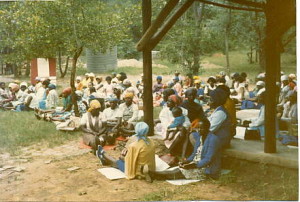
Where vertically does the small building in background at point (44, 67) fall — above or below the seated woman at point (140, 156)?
above

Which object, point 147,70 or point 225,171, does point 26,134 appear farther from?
point 225,171

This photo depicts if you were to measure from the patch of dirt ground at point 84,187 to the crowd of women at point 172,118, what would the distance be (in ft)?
1.03

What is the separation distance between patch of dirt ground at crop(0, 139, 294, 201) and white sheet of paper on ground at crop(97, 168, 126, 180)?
0.08 m

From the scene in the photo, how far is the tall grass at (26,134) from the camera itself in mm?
8266

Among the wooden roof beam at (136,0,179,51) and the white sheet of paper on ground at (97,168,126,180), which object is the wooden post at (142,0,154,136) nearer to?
the wooden roof beam at (136,0,179,51)

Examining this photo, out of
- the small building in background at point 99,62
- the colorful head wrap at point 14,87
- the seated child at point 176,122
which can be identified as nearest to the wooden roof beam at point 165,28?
the seated child at point 176,122

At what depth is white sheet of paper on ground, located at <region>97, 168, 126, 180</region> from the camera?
20.3 feet

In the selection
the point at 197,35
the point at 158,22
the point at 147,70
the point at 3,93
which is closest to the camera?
the point at 158,22

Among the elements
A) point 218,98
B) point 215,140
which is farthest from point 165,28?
point 215,140

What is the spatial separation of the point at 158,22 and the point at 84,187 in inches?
110

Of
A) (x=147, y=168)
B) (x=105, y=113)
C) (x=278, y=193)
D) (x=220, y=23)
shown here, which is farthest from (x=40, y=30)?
(x=220, y=23)

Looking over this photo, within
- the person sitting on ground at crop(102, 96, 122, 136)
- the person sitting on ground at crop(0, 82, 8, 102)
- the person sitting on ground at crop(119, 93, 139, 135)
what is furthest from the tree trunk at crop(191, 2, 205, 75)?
the person sitting on ground at crop(0, 82, 8, 102)

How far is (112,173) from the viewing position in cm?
638

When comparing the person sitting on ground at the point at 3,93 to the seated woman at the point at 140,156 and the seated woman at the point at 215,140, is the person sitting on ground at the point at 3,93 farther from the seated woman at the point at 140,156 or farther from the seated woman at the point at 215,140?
the seated woman at the point at 215,140
